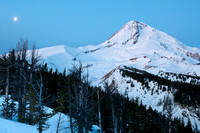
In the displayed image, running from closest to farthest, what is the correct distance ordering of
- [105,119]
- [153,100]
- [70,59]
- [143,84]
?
1. [105,119]
2. [153,100]
3. [143,84]
4. [70,59]

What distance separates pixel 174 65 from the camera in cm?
11744

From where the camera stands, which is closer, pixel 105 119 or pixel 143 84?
pixel 105 119

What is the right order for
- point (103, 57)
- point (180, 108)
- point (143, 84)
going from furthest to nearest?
point (103, 57) < point (143, 84) < point (180, 108)

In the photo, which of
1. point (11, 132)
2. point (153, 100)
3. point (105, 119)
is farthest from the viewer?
point (153, 100)

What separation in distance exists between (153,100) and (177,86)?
10.3 m

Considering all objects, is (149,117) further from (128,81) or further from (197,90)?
(128,81)

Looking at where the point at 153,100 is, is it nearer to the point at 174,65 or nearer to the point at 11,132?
the point at 11,132

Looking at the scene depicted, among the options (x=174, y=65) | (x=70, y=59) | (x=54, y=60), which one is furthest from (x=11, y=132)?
(x=70, y=59)

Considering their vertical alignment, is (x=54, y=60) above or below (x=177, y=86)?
above

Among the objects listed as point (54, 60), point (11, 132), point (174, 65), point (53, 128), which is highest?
point (54, 60)

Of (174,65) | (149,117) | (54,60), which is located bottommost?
(149,117)

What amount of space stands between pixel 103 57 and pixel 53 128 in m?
183

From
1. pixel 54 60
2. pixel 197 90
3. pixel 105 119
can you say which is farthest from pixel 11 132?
pixel 54 60

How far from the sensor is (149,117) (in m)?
42.3
